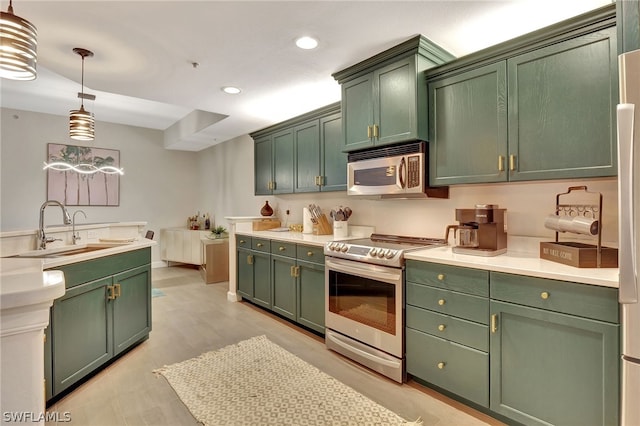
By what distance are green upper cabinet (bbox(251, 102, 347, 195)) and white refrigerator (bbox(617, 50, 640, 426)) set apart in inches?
84.8

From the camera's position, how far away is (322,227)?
12.2 ft

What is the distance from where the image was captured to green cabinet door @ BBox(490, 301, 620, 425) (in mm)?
1490

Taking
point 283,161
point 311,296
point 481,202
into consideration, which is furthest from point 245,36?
point 311,296

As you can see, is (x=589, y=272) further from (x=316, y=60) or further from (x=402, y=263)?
(x=316, y=60)

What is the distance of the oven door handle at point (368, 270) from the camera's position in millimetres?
2297

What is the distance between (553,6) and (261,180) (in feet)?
11.7

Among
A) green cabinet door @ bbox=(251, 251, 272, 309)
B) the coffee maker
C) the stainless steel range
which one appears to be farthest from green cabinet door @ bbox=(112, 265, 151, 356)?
the coffee maker

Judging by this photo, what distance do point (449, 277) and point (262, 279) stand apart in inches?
92.0

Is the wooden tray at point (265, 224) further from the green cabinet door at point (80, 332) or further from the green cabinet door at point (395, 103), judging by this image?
the green cabinet door at point (395, 103)

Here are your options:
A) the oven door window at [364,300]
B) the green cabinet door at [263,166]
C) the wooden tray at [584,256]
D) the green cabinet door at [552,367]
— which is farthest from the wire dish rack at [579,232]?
the green cabinet door at [263,166]

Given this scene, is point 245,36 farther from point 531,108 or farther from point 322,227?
point 322,227

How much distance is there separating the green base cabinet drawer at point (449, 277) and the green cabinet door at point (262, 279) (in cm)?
190

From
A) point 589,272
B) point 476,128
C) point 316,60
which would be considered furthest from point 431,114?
point 589,272

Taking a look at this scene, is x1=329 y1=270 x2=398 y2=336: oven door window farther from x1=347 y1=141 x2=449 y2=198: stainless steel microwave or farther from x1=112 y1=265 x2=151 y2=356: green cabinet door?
x1=112 y1=265 x2=151 y2=356: green cabinet door
